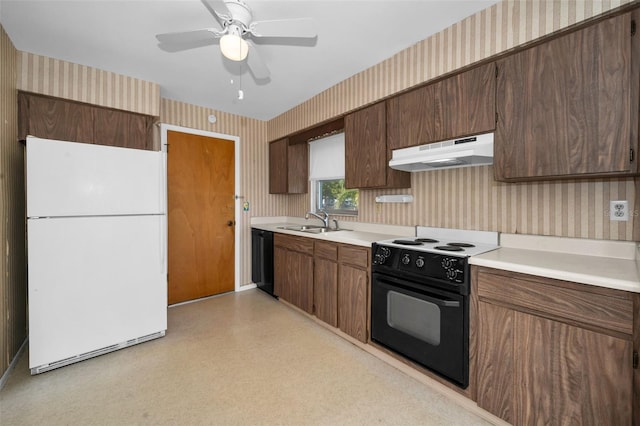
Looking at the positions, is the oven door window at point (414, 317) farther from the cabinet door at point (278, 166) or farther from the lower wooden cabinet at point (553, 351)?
the cabinet door at point (278, 166)

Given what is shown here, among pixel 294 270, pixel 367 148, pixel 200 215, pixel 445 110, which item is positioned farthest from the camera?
pixel 200 215

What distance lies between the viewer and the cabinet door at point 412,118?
2.12m

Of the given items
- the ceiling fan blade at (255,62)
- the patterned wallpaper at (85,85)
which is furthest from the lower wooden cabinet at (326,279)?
the patterned wallpaper at (85,85)

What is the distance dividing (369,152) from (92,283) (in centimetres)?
259

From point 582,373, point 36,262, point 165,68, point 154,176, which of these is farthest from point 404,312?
point 165,68

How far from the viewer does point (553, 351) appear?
1320 mm

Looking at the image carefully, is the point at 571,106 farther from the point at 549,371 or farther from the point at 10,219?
the point at 10,219

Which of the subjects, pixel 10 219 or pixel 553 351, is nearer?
pixel 553 351

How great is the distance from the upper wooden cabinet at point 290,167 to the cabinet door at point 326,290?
1.41 m

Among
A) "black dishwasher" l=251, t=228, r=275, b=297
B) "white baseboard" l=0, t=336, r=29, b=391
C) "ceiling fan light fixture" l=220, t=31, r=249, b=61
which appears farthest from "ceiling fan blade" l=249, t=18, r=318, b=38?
"white baseboard" l=0, t=336, r=29, b=391

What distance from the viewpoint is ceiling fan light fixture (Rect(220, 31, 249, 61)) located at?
64.3 inches

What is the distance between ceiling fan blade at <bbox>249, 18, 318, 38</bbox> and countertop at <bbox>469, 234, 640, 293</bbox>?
169 centimetres

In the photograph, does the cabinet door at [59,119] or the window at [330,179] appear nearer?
the cabinet door at [59,119]

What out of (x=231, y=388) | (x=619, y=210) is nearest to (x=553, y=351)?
(x=619, y=210)
